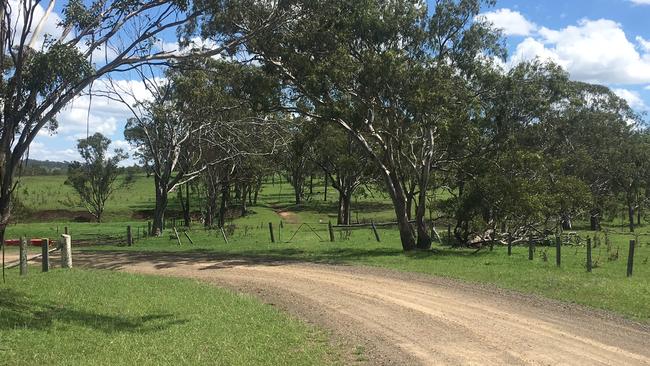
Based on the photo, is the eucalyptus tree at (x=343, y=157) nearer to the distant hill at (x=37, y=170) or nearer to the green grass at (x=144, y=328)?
the distant hill at (x=37, y=170)

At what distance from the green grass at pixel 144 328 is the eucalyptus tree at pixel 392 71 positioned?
10861 mm

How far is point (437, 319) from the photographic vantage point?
11.3 meters

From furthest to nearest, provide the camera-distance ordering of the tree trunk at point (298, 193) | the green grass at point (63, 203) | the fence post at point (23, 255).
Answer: the tree trunk at point (298, 193) → the green grass at point (63, 203) → the fence post at point (23, 255)

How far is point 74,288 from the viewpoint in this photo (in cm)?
1388

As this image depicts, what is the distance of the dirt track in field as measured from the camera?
8.79 m

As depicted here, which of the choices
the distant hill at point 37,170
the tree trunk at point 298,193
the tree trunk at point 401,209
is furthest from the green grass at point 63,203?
the tree trunk at point 401,209

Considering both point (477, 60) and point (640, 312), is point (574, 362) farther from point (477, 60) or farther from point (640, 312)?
point (477, 60)

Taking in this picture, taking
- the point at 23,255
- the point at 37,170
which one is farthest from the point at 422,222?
the point at 37,170

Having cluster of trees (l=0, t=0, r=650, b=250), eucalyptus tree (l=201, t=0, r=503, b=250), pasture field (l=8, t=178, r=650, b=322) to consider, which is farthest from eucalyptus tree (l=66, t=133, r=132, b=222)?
eucalyptus tree (l=201, t=0, r=503, b=250)

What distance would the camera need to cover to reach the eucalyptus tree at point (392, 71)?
72.1 ft

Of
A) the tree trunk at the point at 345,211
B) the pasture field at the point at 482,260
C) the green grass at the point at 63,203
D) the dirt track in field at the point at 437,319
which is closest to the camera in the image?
the dirt track in field at the point at 437,319

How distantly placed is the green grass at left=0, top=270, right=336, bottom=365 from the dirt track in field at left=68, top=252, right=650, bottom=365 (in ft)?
3.41

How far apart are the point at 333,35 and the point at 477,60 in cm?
743

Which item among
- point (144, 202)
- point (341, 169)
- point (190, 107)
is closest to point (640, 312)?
point (190, 107)
